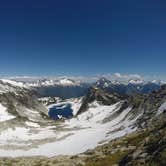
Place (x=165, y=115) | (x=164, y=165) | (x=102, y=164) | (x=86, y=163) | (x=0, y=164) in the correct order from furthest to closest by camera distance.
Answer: (x=165, y=115)
(x=0, y=164)
(x=86, y=163)
(x=102, y=164)
(x=164, y=165)

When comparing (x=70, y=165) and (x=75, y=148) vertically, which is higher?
(x=75, y=148)

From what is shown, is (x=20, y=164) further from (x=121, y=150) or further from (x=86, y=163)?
(x=121, y=150)

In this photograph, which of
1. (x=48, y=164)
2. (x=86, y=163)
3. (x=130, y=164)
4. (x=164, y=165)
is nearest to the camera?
(x=164, y=165)

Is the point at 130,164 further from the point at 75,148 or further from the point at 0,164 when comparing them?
the point at 75,148

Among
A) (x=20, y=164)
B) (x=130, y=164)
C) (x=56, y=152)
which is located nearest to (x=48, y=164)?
(x=20, y=164)

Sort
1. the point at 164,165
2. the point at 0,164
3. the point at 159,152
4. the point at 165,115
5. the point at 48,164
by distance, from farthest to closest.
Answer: the point at 165,115
the point at 0,164
the point at 48,164
the point at 159,152
the point at 164,165

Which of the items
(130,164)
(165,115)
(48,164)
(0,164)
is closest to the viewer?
(130,164)

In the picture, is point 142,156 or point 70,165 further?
point 70,165

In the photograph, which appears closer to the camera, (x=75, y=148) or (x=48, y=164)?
(x=48, y=164)

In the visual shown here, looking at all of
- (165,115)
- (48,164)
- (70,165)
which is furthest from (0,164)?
(165,115)
